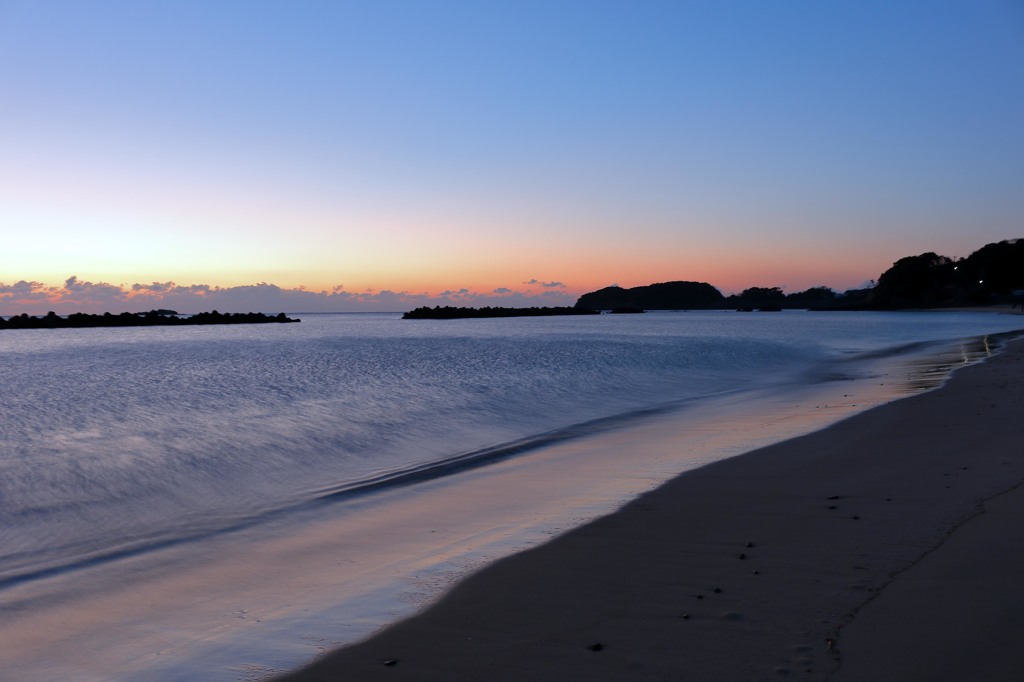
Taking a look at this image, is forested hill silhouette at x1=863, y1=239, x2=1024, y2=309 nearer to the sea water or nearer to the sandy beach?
the sea water

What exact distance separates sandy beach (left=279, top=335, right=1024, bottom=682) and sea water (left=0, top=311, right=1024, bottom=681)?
0.65 meters

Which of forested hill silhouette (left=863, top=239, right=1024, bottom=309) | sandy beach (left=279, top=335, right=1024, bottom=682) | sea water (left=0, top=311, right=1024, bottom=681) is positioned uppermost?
forested hill silhouette (left=863, top=239, right=1024, bottom=309)

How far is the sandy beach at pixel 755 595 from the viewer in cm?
355

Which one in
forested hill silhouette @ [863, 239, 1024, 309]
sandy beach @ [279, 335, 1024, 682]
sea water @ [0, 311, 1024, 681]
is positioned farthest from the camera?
forested hill silhouette @ [863, 239, 1024, 309]

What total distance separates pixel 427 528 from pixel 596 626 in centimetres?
340

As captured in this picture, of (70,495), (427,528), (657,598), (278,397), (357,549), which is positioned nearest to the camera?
(657,598)

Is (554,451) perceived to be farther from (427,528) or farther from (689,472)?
(427,528)

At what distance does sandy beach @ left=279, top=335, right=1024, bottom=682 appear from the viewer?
3547 mm

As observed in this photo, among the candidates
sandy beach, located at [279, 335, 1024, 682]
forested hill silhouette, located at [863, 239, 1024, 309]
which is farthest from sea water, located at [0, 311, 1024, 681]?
forested hill silhouette, located at [863, 239, 1024, 309]

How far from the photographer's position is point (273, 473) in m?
10.8

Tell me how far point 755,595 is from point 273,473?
8.32 metres

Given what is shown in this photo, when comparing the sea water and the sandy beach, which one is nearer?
the sandy beach

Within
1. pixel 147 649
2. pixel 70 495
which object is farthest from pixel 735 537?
pixel 70 495

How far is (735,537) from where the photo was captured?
572 cm
